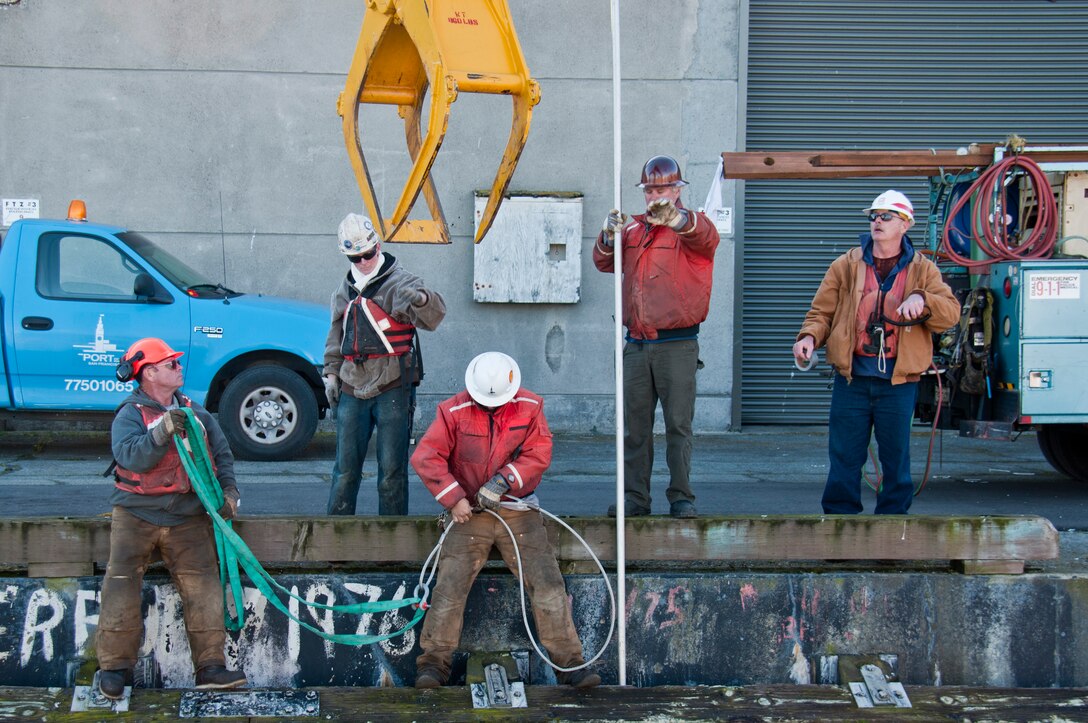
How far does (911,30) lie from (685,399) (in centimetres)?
830

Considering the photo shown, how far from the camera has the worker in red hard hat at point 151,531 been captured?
5078 millimetres

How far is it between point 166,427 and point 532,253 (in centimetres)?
742

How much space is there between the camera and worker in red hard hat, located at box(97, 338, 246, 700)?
5.08m

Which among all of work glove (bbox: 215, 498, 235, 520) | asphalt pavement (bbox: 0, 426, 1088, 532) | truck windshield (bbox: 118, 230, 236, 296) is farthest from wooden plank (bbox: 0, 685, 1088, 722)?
truck windshield (bbox: 118, 230, 236, 296)

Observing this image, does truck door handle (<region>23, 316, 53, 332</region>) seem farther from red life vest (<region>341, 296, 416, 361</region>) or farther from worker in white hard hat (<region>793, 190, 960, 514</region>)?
worker in white hard hat (<region>793, 190, 960, 514</region>)

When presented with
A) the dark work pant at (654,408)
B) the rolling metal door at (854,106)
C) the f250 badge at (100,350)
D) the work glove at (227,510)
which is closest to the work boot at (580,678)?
the dark work pant at (654,408)

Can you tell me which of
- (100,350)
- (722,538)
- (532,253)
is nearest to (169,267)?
(100,350)

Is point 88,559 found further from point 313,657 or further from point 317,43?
point 317,43

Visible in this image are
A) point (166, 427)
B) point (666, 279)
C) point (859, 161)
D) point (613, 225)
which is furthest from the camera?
point (859, 161)

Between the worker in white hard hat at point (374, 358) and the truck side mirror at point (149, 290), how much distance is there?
4.05 m

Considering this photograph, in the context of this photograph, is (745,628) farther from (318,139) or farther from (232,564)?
(318,139)

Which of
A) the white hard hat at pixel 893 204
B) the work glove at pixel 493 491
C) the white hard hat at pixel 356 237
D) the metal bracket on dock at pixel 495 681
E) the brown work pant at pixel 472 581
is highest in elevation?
the white hard hat at pixel 893 204

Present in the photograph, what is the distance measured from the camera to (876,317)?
20.4ft

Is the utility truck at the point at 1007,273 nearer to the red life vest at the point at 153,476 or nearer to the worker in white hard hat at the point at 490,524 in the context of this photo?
the worker in white hard hat at the point at 490,524
